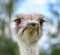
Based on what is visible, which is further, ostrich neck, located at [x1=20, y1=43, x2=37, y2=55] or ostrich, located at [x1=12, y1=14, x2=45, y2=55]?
ostrich neck, located at [x1=20, y1=43, x2=37, y2=55]

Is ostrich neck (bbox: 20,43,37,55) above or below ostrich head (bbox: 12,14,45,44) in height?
below

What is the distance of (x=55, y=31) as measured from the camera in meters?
9.75

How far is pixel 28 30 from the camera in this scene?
353 cm

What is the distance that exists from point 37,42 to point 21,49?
21 centimetres

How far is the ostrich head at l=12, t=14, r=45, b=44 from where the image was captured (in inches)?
137

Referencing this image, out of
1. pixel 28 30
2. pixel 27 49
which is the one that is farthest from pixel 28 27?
pixel 27 49

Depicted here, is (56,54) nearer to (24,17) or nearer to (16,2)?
(16,2)

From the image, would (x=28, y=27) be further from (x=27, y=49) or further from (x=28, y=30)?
(x=27, y=49)

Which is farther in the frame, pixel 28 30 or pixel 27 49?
pixel 27 49

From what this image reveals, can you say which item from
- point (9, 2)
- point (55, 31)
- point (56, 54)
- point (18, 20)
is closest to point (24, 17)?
point (18, 20)

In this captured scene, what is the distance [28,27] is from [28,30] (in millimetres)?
70

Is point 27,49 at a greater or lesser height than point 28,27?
lesser

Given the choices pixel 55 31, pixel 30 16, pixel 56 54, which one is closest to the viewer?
pixel 30 16

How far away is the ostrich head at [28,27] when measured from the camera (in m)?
3.48
